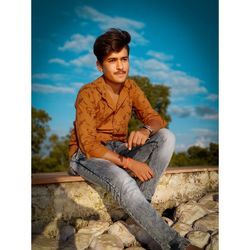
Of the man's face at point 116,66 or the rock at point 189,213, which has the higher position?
the man's face at point 116,66

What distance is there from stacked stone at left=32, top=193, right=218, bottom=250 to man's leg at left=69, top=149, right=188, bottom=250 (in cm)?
31

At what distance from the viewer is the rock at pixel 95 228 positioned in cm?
204

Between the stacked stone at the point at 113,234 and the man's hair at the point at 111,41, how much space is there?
910 millimetres

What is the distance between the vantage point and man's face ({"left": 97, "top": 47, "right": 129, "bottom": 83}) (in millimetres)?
2008

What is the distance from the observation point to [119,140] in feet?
7.13

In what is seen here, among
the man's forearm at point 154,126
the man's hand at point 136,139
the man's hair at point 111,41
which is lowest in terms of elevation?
the man's hand at point 136,139

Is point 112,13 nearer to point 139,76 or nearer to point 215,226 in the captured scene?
point 215,226

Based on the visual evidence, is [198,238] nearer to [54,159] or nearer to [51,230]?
[51,230]

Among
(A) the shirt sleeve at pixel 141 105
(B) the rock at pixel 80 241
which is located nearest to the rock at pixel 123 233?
(B) the rock at pixel 80 241

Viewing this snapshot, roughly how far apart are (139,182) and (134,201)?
15.8 inches

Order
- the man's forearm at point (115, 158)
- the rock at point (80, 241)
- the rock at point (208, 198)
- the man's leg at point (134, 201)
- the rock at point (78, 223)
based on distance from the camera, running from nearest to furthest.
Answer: the man's leg at point (134, 201)
the man's forearm at point (115, 158)
the rock at point (80, 241)
the rock at point (78, 223)
the rock at point (208, 198)

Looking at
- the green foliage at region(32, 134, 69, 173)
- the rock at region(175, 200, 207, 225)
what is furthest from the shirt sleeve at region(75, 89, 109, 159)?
the green foliage at region(32, 134, 69, 173)

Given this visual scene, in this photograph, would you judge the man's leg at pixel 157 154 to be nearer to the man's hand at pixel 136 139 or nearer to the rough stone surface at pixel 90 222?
the man's hand at pixel 136 139

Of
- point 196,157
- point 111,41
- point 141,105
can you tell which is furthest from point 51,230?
point 196,157
